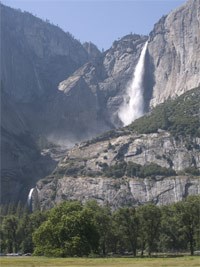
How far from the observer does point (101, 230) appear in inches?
4176

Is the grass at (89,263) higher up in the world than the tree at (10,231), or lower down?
lower down

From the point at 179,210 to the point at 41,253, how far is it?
32618 mm

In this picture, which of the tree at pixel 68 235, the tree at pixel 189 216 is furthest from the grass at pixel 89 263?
the tree at pixel 189 216

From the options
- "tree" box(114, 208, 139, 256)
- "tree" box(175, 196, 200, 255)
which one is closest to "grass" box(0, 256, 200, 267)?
"tree" box(175, 196, 200, 255)

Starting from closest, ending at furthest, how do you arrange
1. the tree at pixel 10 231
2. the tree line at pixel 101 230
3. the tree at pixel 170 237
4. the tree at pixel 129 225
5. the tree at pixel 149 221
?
the tree line at pixel 101 230, the tree at pixel 149 221, the tree at pixel 129 225, the tree at pixel 170 237, the tree at pixel 10 231

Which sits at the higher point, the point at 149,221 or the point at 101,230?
the point at 149,221

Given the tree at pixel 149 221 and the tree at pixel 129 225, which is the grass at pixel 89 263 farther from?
the tree at pixel 129 225

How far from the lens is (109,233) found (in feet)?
370

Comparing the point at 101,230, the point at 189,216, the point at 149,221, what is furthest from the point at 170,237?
the point at 189,216

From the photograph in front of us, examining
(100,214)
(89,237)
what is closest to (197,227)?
(100,214)

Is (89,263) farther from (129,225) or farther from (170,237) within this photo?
(170,237)

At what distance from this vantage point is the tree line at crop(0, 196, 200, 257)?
3086 inches

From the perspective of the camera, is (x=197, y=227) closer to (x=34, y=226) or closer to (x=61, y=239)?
(x=61, y=239)

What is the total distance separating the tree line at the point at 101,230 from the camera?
78.4 meters
